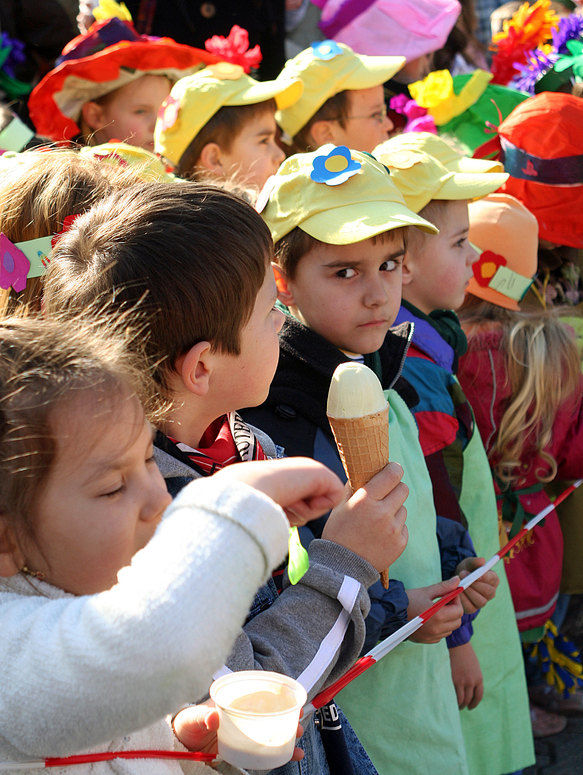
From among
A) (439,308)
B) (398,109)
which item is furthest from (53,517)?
(398,109)

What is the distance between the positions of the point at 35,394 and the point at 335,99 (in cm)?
397

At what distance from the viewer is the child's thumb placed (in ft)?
7.68

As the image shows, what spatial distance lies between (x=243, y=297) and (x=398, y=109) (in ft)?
14.4

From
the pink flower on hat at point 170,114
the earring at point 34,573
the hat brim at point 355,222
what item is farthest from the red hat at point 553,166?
the earring at point 34,573

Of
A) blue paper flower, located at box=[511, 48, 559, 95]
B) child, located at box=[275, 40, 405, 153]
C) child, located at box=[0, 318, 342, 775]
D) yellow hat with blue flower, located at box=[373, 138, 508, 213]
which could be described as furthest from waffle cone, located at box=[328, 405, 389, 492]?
blue paper flower, located at box=[511, 48, 559, 95]

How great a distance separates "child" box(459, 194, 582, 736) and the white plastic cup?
2.35 meters

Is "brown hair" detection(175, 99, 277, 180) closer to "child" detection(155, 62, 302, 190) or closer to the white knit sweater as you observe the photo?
"child" detection(155, 62, 302, 190)

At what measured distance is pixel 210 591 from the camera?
1058 millimetres

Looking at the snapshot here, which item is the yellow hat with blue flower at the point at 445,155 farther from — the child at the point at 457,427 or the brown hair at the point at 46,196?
the brown hair at the point at 46,196

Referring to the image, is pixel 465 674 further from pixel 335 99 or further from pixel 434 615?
pixel 335 99

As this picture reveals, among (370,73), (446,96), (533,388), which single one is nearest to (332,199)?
(533,388)

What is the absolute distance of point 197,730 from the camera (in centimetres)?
143

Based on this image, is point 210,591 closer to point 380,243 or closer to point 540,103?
point 380,243

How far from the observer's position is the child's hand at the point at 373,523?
5.73 ft
